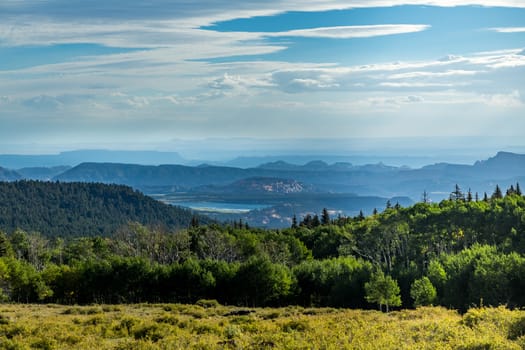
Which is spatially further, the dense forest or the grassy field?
the dense forest

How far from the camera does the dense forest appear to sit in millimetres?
52719

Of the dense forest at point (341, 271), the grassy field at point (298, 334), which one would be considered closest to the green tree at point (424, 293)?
the dense forest at point (341, 271)

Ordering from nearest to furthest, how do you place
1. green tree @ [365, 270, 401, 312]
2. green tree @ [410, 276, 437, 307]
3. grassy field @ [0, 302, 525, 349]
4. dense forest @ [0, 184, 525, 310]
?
grassy field @ [0, 302, 525, 349]
green tree @ [410, 276, 437, 307]
dense forest @ [0, 184, 525, 310]
green tree @ [365, 270, 401, 312]

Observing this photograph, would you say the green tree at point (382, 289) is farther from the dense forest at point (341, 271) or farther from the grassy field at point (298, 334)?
the grassy field at point (298, 334)

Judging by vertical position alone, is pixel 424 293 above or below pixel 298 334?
below

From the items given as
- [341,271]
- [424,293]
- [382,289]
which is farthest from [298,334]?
[341,271]

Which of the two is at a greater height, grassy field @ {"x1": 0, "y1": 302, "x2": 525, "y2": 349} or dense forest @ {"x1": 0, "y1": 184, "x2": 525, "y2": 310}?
grassy field @ {"x1": 0, "y1": 302, "x2": 525, "y2": 349}

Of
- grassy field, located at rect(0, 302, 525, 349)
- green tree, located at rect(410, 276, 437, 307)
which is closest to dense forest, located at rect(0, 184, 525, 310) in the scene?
green tree, located at rect(410, 276, 437, 307)

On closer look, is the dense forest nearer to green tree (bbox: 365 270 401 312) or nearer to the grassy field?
green tree (bbox: 365 270 401 312)

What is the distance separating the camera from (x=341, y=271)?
64062 mm

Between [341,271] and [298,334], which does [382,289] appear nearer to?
[341,271]

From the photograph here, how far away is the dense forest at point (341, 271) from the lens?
5272 cm

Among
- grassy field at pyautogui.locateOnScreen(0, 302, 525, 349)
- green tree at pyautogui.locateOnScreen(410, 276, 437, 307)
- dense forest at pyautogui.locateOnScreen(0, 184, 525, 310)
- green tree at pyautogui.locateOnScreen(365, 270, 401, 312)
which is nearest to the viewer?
grassy field at pyautogui.locateOnScreen(0, 302, 525, 349)

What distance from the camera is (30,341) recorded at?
80.4 feet
